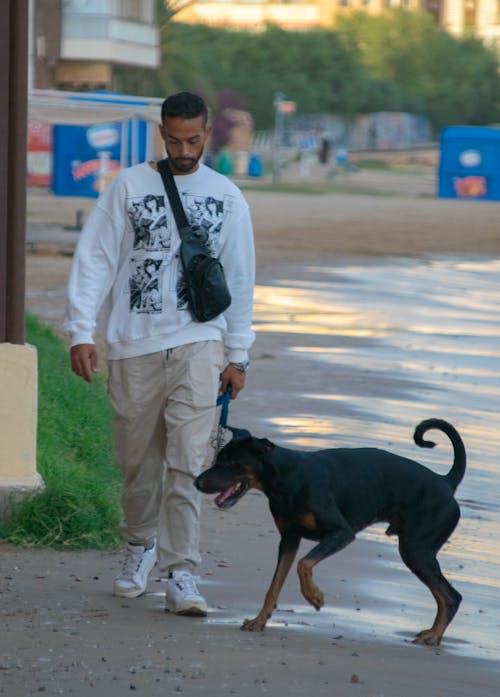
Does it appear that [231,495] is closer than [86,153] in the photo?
Yes

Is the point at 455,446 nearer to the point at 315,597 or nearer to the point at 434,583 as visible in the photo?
the point at 434,583

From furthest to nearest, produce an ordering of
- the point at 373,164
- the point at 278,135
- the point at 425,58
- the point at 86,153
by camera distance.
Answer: the point at 425,58
the point at 373,164
the point at 278,135
the point at 86,153

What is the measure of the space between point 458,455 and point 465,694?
4.18ft

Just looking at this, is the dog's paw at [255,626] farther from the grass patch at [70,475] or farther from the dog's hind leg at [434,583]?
the grass patch at [70,475]

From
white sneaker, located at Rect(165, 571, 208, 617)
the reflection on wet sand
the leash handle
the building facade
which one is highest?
the building facade

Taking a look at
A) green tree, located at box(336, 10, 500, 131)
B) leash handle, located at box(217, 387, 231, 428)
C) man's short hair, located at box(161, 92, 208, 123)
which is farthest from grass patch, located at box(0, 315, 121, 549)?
green tree, located at box(336, 10, 500, 131)

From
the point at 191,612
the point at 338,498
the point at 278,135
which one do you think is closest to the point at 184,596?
the point at 191,612

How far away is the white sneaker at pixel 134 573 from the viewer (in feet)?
19.6

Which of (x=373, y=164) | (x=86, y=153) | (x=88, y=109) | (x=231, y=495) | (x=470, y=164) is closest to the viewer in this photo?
(x=231, y=495)

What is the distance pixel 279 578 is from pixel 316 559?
225 millimetres

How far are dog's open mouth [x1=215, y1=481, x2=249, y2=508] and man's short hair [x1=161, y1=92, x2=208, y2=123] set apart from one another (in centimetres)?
133

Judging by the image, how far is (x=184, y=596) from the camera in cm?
574

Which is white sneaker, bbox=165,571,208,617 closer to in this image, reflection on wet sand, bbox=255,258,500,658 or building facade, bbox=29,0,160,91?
reflection on wet sand, bbox=255,258,500,658

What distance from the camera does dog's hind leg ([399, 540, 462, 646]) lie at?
5.78m
